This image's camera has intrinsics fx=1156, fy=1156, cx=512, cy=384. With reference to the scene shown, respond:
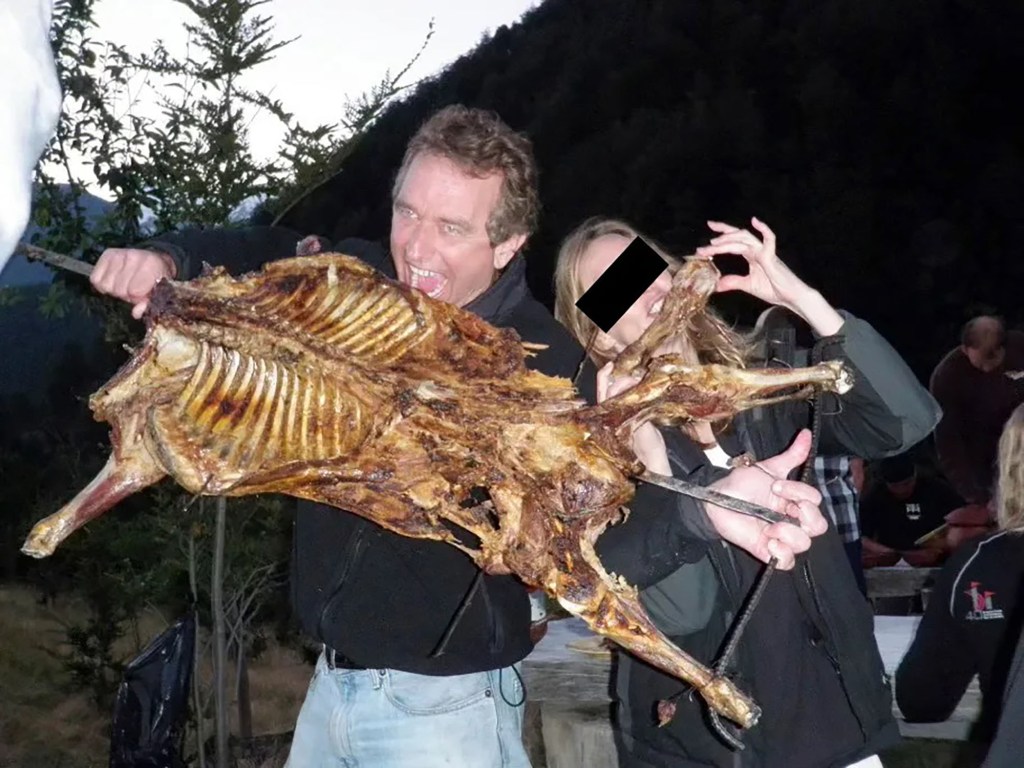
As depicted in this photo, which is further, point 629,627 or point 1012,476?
point 1012,476

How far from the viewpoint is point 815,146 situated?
14852 mm

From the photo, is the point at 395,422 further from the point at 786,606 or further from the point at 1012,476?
the point at 1012,476

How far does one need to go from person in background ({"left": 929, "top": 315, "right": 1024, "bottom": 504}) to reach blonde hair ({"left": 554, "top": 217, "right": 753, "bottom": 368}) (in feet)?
18.0

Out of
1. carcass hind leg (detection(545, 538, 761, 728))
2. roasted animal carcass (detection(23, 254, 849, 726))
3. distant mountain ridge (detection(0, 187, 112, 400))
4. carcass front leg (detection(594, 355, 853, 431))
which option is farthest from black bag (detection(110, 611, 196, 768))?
distant mountain ridge (detection(0, 187, 112, 400))

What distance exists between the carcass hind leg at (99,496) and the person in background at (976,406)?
22.0ft

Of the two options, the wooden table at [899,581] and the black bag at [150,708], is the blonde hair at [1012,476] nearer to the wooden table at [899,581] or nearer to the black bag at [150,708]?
the black bag at [150,708]

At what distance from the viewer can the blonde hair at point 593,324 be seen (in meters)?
2.80

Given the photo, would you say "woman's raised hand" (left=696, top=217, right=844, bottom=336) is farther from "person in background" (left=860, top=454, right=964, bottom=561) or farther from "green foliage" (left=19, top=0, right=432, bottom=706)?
"person in background" (left=860, top=454, right=964, bottom=561)

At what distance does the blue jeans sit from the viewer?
2.64 meters

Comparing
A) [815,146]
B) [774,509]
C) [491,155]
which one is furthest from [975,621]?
[815,146]

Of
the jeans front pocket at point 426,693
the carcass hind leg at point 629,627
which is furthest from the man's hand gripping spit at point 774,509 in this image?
the jeans front pocket at point 426,693

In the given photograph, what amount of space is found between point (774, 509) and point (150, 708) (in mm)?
3296

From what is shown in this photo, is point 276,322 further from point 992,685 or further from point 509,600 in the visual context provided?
point 992,685

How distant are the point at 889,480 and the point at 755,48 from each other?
969cm
